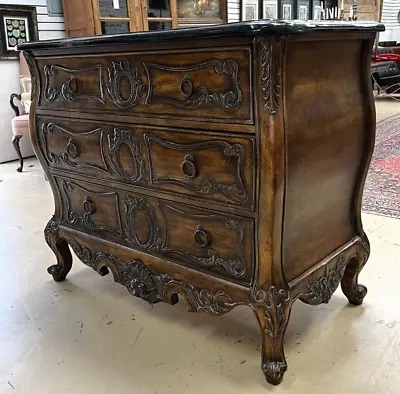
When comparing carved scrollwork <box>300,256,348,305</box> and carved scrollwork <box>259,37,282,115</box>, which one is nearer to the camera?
carved scrollwork <box>259,37,282,115</box>

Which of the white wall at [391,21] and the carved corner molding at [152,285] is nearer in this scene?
the carved corner molding at [152,285]

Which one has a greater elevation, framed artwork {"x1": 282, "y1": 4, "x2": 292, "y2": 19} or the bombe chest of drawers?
framed artwork {"x1": 282, "y1": 4, "x2": 292, "y2": 19}

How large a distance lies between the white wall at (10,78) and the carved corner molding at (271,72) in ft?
14.0

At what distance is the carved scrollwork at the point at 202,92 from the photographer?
142 cm

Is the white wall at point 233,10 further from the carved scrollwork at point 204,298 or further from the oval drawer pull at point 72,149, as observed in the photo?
the carved scrollwork at point 204,298

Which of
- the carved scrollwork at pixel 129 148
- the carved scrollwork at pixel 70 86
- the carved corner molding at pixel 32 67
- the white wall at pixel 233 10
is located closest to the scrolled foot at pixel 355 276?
the carved scrollwork at pixel 129 148

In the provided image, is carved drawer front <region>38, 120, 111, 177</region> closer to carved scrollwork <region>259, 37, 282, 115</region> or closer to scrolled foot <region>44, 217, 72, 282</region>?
scrolled foot <region>44, 217, 72, 282</region>

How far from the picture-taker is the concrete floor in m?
1.63

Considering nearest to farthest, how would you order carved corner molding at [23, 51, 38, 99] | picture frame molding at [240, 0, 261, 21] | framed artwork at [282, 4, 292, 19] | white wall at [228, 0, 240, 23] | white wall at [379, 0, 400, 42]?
carved corner molding at [23, 51, 38, 99] → white wall at [228, 0, 240, 23] → picture frame molding at [240, 0, 261, 21] → framed artwork at [282, 4, 292, 19] → white wall at [379, 0, 400, 42]

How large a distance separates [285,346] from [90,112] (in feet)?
3.82

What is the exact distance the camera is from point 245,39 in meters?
1.34

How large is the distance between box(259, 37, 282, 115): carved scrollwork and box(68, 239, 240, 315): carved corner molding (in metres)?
0.67

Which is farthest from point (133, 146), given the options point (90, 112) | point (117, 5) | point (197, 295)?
point (117, 5)

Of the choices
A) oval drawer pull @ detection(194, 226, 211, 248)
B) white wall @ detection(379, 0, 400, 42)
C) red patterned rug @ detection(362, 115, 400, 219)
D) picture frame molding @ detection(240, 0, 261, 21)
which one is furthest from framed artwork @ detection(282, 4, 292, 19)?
oval drawer pull @ detection(194, 226, 211, 248)
